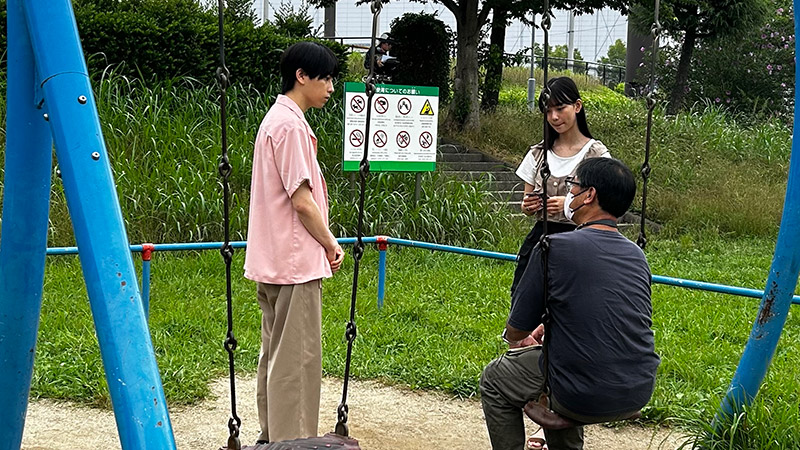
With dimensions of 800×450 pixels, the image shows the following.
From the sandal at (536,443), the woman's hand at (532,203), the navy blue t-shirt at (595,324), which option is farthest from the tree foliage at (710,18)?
the navy blue t-shirt at (595,324)

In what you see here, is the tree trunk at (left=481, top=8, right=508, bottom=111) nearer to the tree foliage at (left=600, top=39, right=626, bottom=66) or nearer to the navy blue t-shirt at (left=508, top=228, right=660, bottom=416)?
the navy blue t-shirt at (left=508, top=228, right=660, bottom=416)

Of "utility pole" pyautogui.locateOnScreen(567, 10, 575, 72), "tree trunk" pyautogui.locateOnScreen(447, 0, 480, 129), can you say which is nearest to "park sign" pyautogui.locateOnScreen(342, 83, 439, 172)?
"tree trunk" pyautogui.locateOnScreen(447, 0, 480, 129)

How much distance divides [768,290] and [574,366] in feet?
3.13

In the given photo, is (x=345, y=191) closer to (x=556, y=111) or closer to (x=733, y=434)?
(x=556, y=111)

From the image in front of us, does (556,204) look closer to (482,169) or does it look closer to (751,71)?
(482,169)

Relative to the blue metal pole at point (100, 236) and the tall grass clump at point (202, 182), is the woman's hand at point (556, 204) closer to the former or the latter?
the blue metal pole at point (100, 236)

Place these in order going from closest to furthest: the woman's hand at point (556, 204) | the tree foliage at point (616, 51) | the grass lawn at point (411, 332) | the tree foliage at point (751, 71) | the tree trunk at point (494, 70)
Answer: the woman's hand at point (556, 204), the grass lawn at point (411, 332), the tree trunk at point (494, 70), the tree foliage at point (751, 71), the tree foliage at point (616, 51)

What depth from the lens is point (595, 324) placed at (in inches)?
114

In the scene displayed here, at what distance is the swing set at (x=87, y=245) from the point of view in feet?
6.01

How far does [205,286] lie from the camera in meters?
7.21

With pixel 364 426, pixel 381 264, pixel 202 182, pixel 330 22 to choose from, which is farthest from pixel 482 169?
pixel 330 22

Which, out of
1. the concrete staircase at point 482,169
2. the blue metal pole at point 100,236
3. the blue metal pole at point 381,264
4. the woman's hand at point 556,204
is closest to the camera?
the blue metal pole at point 100,236

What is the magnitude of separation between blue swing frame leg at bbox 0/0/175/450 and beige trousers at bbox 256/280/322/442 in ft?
4.74

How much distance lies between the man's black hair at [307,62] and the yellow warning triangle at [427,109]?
223 inches
